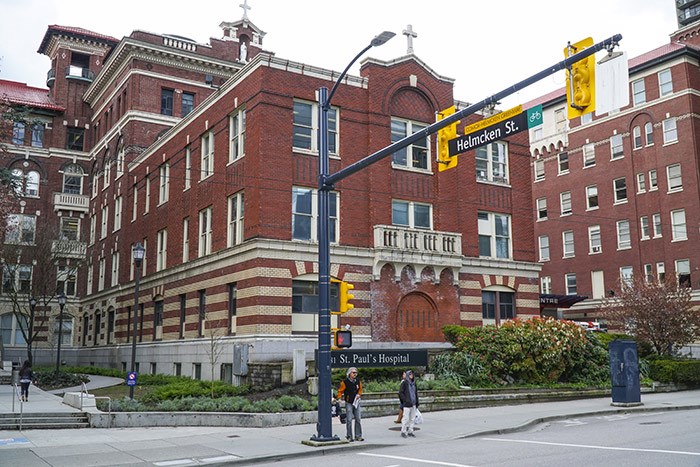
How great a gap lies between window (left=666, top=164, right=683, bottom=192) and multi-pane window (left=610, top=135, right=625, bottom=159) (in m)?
4.30

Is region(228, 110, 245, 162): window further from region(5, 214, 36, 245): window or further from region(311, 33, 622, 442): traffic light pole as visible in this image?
region(5, 214, 36, 245): window

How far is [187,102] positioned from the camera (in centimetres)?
4847

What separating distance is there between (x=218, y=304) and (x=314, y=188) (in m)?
6.64


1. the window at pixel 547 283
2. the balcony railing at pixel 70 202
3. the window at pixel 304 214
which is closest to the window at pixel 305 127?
the window at pixel 304 214

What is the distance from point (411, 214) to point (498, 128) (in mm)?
18392

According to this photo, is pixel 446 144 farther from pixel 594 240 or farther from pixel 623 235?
pixel 594 240

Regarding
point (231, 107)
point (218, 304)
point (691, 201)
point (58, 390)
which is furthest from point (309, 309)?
point (691, 201)

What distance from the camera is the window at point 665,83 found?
1964 inches

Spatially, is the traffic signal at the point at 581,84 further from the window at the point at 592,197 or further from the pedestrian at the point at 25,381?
the window at the point at 592,197

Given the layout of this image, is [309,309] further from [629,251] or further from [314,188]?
[629,251]

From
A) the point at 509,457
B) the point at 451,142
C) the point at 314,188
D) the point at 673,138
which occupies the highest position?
the point at 673,138

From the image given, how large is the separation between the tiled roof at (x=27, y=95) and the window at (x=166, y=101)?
13.5 m

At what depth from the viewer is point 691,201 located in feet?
158

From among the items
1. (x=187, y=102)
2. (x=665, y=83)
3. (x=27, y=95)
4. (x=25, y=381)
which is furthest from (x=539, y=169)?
(x=25, y=381)
